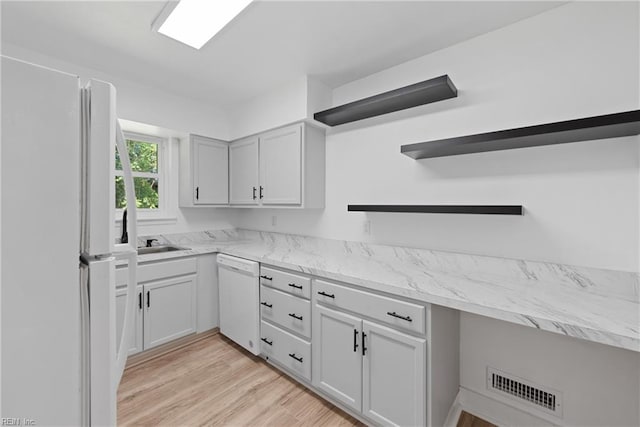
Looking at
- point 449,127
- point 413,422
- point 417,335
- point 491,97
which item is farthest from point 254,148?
point 413,422

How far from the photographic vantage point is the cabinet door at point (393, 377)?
1.50 metres

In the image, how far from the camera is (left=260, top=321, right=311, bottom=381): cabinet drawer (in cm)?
204

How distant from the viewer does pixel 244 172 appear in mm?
3203

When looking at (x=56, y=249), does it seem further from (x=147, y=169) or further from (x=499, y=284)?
(x=147, y=169)

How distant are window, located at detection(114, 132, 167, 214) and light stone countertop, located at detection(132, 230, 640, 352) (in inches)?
36.8

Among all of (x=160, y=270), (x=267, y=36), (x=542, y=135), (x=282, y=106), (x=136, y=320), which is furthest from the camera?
(x=282, y=106)

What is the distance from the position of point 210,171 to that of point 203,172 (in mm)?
84

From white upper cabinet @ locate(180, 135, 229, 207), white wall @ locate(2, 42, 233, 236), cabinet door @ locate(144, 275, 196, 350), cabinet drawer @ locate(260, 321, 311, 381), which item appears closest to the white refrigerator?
cabinet drawer @ locate(260, 321, 311, 381)

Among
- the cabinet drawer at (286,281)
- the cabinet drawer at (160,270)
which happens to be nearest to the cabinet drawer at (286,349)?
the cabinet drawer at (286,281)

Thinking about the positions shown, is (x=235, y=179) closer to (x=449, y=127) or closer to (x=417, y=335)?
(x=449, y=127)

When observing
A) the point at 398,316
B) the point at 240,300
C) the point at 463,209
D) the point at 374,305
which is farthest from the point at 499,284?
the point at 240,300

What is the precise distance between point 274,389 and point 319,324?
634 mm

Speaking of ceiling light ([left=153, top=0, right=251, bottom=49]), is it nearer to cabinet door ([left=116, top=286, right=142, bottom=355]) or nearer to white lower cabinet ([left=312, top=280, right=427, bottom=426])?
white lower cabinet ([left=312, top=280, right=427, bottom=426])

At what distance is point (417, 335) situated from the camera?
4.95 ft
